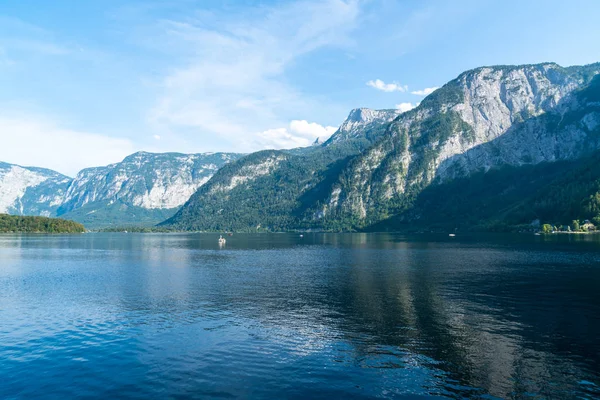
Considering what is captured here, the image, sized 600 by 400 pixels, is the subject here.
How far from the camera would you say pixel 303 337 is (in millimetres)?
45781

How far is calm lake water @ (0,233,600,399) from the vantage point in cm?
3284

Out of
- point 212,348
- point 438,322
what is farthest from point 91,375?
point 438,322

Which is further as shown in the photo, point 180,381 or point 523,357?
point 523,357

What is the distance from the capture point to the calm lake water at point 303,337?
32.8 m

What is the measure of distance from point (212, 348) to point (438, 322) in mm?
29033

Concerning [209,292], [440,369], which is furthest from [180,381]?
[209,292]

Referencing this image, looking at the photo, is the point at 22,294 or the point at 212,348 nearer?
the point at 212,348

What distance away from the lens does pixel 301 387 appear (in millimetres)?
32438

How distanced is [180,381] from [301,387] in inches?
405

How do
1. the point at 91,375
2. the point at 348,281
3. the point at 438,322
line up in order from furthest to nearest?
1. the point at 348,281
2. the point at 438,322
3. the point at 91,375

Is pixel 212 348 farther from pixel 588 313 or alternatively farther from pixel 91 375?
pixel 588 313

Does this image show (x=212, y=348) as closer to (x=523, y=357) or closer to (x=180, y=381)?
(x=180, y=381)

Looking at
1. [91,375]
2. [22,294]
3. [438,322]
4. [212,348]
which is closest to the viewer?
[91,375]

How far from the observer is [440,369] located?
3600cm
